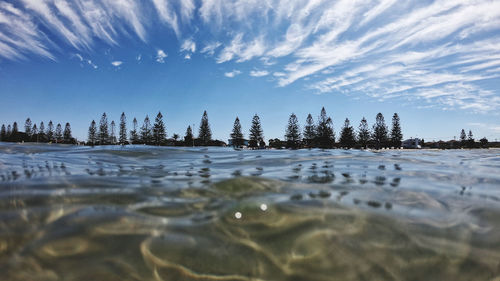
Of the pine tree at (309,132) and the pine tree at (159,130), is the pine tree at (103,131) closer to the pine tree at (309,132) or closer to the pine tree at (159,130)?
the pine tree at (159,130)

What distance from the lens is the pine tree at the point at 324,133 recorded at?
209ft

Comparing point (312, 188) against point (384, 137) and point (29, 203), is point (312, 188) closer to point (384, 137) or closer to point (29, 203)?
point (29, 203)

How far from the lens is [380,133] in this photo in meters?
63.3

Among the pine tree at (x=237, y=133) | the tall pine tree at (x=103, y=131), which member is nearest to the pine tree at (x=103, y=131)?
the tall pine tree at (x=103, y=131)

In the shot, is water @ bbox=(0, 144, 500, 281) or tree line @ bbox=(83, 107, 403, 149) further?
tree line @ bbox=(83, 107, 403, 149)

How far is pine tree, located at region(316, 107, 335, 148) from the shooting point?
63612mm

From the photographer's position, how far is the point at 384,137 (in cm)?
6291

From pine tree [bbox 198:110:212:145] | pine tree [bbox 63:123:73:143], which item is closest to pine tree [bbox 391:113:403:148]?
pine tree [bbox 198:110:212:145]

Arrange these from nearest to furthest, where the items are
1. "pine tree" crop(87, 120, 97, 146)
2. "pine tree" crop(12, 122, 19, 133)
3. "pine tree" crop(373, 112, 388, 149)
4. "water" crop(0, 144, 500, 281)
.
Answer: "water" crop(0, 144, 500, 281) < "pine tree" crop(373, 112, 388, 149) < "pine tree" crop(87, 120, 97, 146) < "pine tree" crop(12, 122, 19, 133)

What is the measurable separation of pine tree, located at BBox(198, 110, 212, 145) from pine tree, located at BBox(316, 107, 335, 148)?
33.4 m

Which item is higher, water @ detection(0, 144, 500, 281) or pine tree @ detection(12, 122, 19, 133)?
pine tree @ detection(12, 122, 19, 133)

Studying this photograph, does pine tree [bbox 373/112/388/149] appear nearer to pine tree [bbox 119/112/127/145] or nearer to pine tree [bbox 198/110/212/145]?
pine tree [bbox 198/110/212/145]

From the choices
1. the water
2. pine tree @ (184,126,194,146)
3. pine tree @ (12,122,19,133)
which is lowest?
the water

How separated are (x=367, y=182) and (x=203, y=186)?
2.56 m
